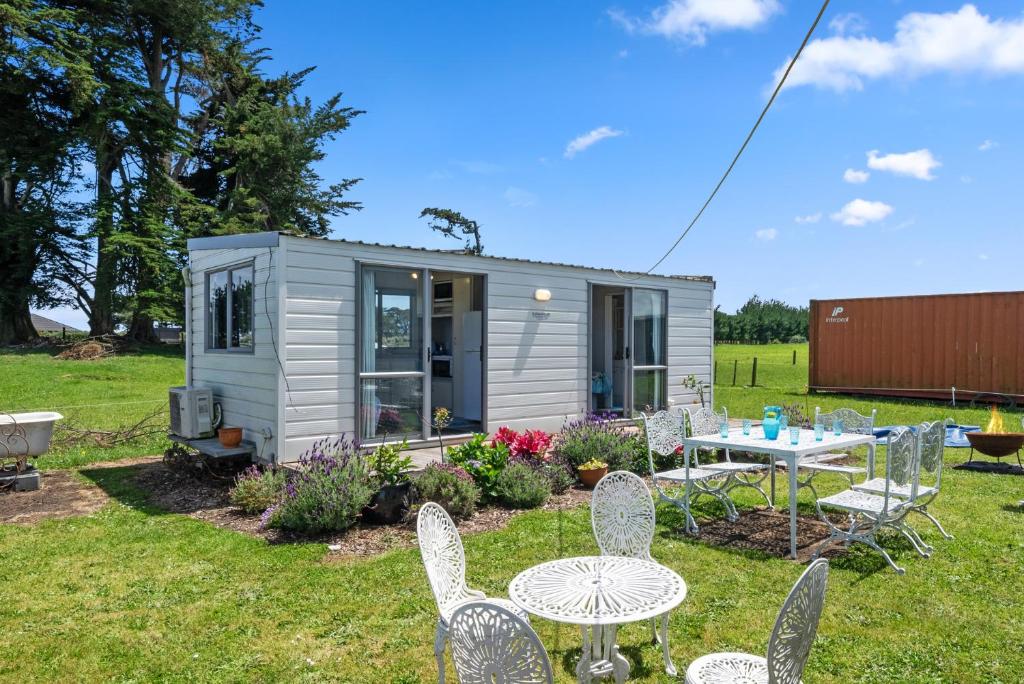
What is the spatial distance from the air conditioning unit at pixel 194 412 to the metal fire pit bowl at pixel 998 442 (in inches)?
325

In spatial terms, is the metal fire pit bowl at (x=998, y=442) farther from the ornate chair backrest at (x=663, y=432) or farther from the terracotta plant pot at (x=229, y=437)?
the terracotta plant pot at (x=229, y=437)

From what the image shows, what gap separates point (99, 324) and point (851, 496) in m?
22.3

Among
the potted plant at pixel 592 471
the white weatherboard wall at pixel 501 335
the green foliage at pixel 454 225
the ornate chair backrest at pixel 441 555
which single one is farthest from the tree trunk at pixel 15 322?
the ornate chair backrest at pixel 441 555

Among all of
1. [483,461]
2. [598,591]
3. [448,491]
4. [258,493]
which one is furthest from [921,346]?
[598,591]

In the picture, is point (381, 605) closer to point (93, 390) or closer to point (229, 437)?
point (229, 437)

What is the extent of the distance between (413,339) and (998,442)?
20.5ft

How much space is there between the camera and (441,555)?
2.61m

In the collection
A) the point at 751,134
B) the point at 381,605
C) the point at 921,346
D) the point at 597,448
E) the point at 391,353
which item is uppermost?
the point at 751,134

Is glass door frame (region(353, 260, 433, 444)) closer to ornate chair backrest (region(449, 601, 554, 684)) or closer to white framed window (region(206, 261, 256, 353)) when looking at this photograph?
white framed window (region(206, 261, 256, 353))

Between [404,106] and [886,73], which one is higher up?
[404,106]

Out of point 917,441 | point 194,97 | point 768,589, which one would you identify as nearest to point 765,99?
point 917,441

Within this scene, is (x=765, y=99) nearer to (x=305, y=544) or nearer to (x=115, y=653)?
(x=305, y=544)

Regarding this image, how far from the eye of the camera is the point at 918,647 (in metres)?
3.01

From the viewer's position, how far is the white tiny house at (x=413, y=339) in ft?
20.6
